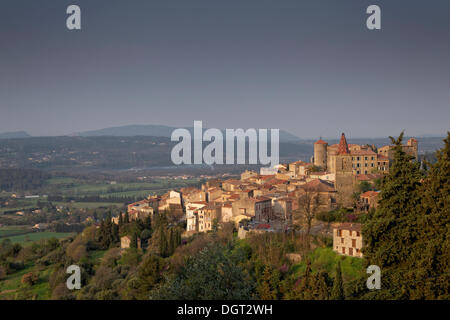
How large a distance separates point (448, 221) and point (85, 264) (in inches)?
1020

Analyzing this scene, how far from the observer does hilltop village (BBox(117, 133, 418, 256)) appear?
22828 millimetres

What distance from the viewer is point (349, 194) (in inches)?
998

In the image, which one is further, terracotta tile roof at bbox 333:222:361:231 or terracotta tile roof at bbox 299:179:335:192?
terracotta tile roof at bbox 299:179:335:192

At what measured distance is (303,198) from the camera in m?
24.5

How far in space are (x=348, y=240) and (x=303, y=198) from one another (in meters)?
6.21

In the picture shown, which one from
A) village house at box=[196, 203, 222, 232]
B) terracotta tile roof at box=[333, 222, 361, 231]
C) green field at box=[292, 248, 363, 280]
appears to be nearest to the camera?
green field at box=[292, 248, 363, 280]

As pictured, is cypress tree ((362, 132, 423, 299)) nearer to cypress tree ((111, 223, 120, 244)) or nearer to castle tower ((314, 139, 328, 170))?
castle tower ((314, 139, 328, 170))

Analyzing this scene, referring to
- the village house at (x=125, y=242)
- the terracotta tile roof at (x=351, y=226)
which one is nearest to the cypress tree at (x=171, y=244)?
the village house at (x=125, y=242)

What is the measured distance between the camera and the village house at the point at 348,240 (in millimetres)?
18219
